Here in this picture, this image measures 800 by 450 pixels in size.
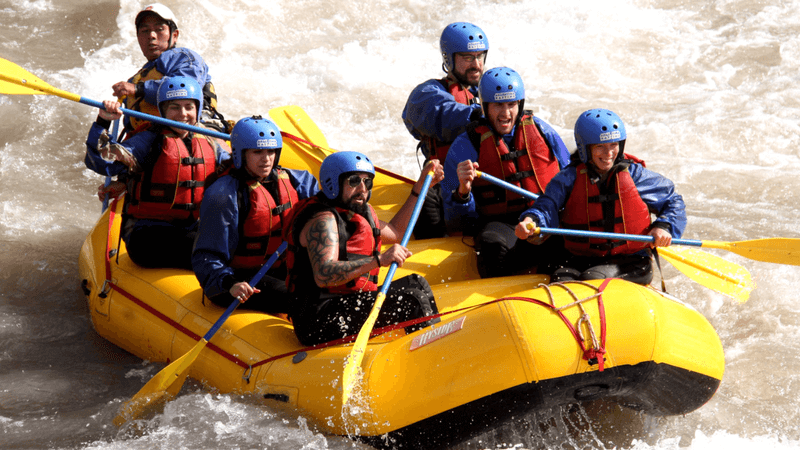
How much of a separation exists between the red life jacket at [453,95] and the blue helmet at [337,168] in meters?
1.80

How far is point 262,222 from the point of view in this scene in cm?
411

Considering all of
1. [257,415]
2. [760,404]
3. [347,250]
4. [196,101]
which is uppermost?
[196,101]

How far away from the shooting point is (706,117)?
878 cm

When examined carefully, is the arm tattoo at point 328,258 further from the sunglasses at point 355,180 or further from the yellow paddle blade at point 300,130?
the yellow paddle blade at point 300,130

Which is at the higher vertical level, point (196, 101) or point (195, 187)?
point (196, 101)

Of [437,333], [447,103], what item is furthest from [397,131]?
[437,333]

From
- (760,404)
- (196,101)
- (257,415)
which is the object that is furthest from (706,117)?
(257,415)

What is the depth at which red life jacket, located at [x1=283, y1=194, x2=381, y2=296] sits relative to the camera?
365 centimetres

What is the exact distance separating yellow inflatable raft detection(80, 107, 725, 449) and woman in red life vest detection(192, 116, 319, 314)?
19cm

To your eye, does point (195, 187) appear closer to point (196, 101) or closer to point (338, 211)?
point (196, 101)

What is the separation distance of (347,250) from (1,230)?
3.78 m

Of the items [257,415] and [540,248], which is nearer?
[257,415]

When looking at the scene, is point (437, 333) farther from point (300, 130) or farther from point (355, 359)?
point (300, 130)

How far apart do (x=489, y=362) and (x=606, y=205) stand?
1175 mm
